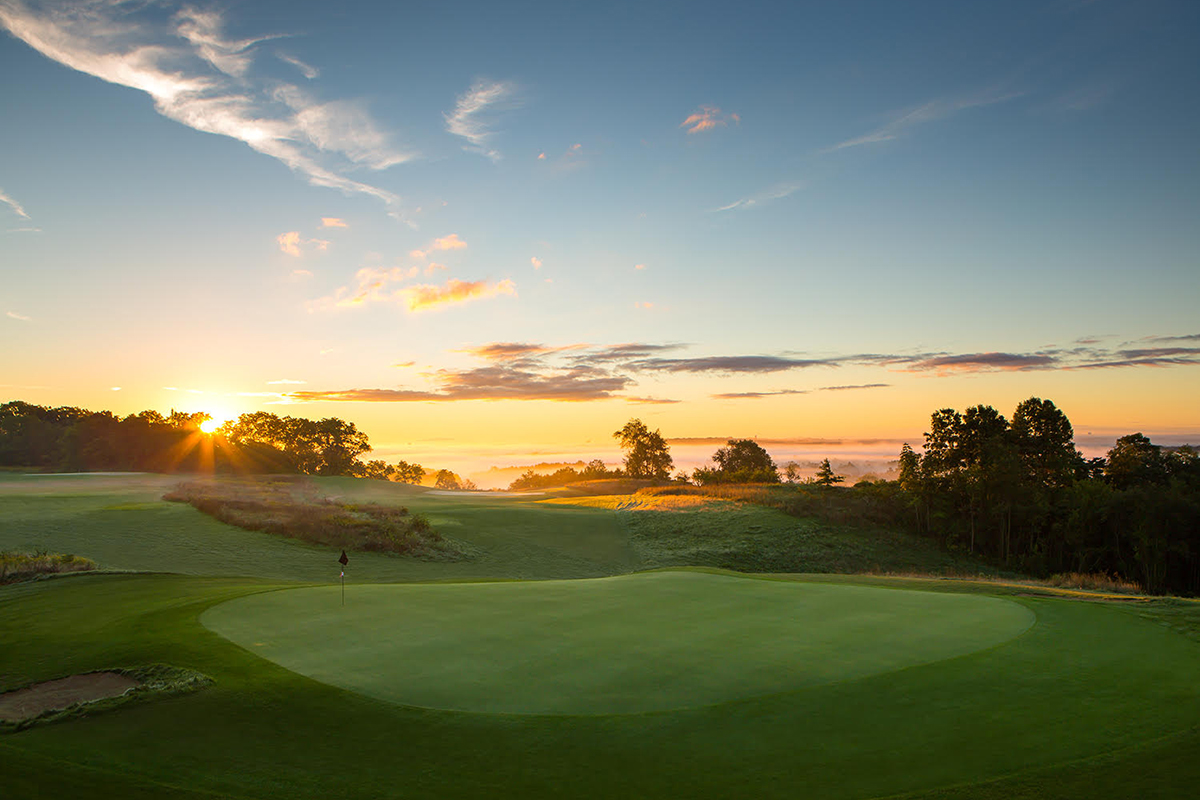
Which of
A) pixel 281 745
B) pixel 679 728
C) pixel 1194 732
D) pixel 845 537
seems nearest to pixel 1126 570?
pixel 845 537

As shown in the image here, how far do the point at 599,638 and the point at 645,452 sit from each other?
91610 mm

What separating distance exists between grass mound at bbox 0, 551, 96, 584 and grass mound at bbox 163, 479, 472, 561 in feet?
37.3

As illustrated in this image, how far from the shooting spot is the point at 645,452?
329ft

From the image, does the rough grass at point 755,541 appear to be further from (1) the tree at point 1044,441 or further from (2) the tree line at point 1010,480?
(1) the tree at point 1044,441

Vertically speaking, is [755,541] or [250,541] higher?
[250,541]

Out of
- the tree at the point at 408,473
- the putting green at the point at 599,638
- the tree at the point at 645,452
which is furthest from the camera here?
the tree at the point at 408,473

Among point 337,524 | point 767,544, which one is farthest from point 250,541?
point 767,544

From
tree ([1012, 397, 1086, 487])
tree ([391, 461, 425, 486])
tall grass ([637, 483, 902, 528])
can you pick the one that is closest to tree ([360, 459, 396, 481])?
tree ([391, 461, 425, 486])

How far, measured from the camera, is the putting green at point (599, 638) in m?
7.24

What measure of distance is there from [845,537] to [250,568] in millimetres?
34804

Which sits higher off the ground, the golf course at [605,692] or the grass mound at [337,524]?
the golf course at [605,692]

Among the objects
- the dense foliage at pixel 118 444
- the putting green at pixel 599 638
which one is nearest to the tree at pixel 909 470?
the putting green at pixel 599 638

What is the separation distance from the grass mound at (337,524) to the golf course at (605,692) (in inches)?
574

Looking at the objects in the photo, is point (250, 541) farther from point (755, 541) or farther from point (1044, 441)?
point (1044, 441)
